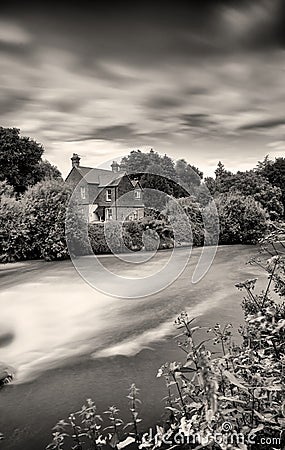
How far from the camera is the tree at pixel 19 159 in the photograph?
13.5m

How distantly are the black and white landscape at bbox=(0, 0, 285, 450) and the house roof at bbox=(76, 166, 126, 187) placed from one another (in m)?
0.20

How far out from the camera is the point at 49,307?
4938 mm

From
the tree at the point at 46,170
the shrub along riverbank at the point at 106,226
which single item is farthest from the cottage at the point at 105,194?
the tree at the point at 46,170

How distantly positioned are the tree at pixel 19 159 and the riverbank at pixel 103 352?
8224 millimetres

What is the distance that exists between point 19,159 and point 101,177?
4423mm

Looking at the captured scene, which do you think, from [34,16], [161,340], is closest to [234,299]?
[161,340]

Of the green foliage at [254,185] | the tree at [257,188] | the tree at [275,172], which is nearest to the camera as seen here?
the green foliage at [254,185]

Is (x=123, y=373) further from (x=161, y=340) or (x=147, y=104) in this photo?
(x=147, y=104)

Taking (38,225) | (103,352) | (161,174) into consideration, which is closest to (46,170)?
(161,174)

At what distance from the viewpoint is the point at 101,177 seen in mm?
10680

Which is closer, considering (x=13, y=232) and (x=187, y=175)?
(x=13, y=232)

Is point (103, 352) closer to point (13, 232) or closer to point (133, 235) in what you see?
point (13, 232)

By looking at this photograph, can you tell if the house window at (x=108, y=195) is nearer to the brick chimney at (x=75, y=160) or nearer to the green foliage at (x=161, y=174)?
the green foliage at (x=161, y=174)

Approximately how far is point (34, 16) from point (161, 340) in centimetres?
303
